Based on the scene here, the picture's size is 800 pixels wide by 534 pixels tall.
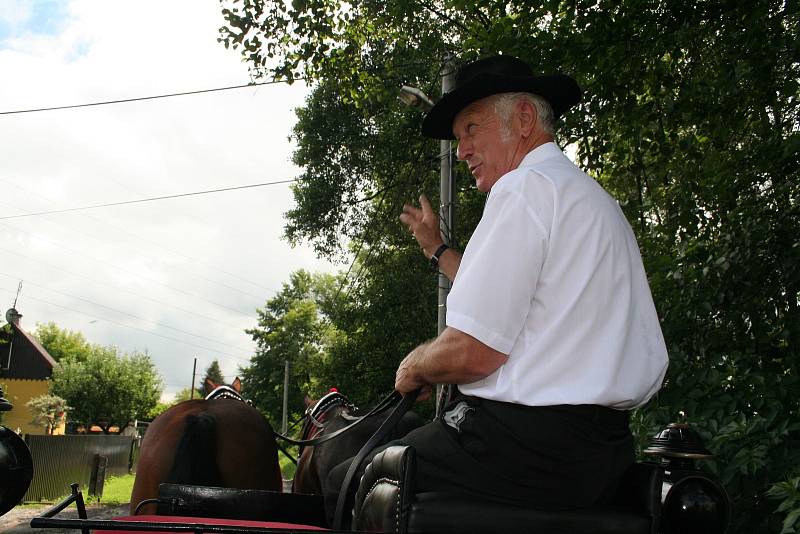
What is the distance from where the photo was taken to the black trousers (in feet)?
6.26

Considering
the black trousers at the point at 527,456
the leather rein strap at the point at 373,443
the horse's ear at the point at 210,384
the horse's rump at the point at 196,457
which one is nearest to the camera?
the black trousers at the point at 527,456

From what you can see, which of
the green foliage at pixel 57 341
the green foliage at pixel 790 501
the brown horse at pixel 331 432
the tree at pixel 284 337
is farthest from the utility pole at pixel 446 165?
the green foliage at pixel 57 341

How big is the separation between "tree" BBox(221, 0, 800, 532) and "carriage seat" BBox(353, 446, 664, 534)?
2.50 metres

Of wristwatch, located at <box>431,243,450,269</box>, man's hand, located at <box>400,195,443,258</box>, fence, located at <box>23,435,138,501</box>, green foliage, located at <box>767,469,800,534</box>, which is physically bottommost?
fence, located at <box>23,435,138,501</box>

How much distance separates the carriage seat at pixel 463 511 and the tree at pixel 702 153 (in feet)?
8.21

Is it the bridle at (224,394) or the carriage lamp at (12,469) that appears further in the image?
the bridle at (224,394)

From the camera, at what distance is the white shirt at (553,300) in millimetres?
1928

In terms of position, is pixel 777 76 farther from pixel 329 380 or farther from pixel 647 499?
pixel 329 380

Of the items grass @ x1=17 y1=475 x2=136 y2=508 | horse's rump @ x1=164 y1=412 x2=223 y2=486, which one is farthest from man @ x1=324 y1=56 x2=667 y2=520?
grass @ x1=17 y1=475 x2=136 y2=508

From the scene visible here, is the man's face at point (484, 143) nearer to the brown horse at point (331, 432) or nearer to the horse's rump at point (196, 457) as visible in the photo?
the horse's rump at point (196, 457)

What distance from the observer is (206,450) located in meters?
4.47

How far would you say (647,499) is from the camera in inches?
80.1

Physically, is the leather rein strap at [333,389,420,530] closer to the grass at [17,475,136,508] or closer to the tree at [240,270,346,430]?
the grass at [17,475,136,508]

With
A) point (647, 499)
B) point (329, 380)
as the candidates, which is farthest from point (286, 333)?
point (647, 499)
